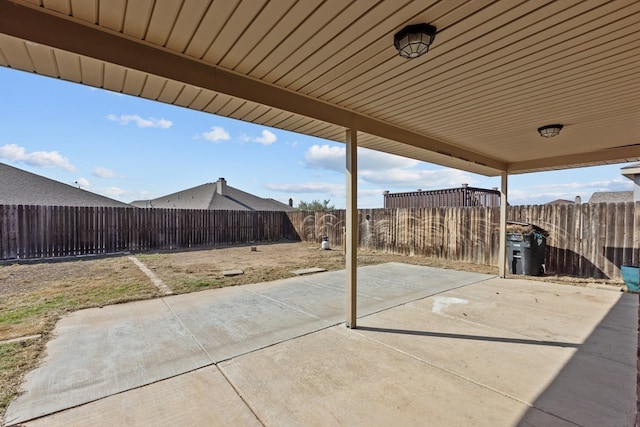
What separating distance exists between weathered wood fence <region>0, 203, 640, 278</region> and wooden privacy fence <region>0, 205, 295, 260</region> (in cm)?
2

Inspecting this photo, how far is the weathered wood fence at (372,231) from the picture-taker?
19.3 feet

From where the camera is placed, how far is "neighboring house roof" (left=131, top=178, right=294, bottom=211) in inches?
733

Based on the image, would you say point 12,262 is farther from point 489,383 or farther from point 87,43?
point 489,383

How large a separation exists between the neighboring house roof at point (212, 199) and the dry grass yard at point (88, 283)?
9.65 m

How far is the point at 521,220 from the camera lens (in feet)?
23.2

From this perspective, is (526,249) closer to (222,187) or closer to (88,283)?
(88,283)

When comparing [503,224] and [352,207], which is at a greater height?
[352,207]

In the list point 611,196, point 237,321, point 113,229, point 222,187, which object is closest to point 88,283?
point 237,321

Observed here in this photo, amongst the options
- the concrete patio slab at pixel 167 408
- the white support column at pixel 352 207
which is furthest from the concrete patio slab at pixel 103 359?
the white support column at pixel 352 207

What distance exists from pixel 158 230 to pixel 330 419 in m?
11.8

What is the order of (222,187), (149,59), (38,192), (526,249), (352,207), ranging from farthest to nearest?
(222,187), (38,192), (526,249), (352,207), (149,59)

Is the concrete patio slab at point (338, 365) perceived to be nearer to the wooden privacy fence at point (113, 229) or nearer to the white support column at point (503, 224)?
the white support column at point (503, 224)

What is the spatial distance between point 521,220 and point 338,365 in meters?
6.78

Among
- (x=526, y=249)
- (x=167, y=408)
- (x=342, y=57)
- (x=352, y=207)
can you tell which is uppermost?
(x=342, y=57)
